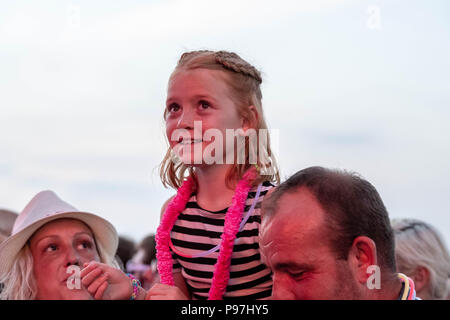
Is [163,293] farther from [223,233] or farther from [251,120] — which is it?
[251,120]

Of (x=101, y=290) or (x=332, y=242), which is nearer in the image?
(x=332, y=242)

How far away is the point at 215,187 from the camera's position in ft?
8.84

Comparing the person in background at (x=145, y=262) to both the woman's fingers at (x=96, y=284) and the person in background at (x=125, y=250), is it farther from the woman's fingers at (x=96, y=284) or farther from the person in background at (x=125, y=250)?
the woman's fingers at (x=96, y=284)

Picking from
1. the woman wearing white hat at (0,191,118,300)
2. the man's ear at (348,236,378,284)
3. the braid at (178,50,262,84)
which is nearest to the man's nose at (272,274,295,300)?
the man's ear at (348,236,378,284)

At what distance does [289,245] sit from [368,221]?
25 centimetres

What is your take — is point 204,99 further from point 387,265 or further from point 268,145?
point 387,265

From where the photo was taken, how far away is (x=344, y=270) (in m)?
1.79

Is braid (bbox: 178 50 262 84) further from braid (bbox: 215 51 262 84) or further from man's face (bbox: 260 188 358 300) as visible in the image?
man's face (bbox: 260 188 358 300)

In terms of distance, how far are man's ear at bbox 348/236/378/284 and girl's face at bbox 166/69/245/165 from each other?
0.88 metres

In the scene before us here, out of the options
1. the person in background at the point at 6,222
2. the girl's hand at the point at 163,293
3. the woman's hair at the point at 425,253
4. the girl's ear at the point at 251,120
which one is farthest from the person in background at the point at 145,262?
the girl's hand at the point at 163,293

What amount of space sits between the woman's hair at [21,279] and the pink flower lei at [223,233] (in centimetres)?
97

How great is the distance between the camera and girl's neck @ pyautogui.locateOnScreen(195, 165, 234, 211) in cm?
267

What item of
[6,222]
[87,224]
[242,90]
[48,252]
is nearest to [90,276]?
[242,90]

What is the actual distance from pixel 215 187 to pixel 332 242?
3.21 feet
